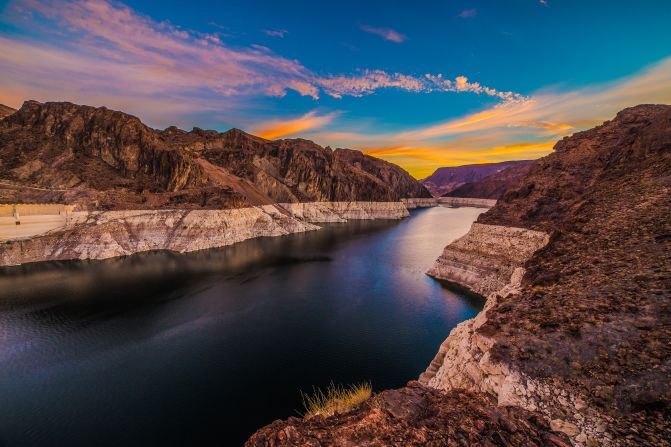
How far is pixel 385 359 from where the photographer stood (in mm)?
22484

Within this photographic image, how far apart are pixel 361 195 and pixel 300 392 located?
130773 mm

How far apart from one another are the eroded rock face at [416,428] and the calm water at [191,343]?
11.7 metres

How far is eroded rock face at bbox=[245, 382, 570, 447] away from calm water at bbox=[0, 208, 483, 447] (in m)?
11.7

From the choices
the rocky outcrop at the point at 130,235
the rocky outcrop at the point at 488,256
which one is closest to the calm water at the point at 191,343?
the rocky outcrop at the point at 488,256

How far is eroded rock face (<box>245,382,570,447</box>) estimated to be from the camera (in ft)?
19.1

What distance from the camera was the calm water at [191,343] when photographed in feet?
55.7

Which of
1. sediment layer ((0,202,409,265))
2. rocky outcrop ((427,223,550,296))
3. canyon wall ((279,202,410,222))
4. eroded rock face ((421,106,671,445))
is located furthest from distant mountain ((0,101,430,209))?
eroded rock face ((421,106,671,445))

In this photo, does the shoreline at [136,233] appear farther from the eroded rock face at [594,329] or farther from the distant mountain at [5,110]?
the eroded rock face at [594,329]

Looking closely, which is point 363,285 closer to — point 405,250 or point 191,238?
point 405,250

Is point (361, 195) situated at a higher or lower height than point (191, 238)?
higher

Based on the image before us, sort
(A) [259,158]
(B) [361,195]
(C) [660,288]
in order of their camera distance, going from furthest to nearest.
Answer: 1. (B) [361,195]
2. (A) [259,158]
3. (C) [660,288]

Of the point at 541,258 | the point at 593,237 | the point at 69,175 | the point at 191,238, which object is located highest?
the point at 69,175

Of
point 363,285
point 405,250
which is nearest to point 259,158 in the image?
point 405,250

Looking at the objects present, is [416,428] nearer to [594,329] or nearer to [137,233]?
[594,329]
